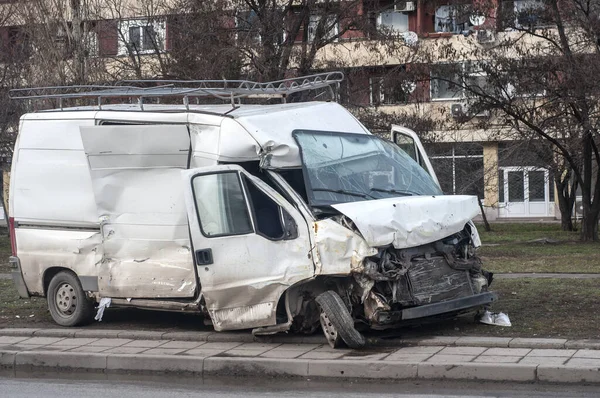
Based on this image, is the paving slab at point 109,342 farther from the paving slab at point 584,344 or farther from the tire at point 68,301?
the paving slab at point 584,344

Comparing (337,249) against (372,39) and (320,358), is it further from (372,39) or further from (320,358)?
(372,39)

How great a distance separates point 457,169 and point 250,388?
86.1ft

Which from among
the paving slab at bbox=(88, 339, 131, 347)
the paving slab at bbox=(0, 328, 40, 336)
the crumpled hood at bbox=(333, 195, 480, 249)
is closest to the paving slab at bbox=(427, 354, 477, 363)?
the crumpled hood at bbox=(333, 195, 480, 249)

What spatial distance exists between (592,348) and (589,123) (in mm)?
14389

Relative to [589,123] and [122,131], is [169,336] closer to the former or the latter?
[122,131]

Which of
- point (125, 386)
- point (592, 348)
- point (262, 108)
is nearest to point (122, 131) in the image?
point (262, 108)

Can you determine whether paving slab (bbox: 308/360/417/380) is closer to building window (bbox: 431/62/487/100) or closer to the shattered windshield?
the shattered windshield

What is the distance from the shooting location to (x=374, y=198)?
32.7ft

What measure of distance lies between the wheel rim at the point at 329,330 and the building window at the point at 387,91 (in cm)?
1573

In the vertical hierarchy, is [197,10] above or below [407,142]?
above

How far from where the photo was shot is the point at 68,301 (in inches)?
458

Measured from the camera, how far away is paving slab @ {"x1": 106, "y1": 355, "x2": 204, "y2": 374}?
9125mm

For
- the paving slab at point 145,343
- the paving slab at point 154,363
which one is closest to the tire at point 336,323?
the paving slab at point 154,363

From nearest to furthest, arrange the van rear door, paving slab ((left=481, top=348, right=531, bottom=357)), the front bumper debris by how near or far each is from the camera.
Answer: paving slab ((left=481, top=348, right=531, bottom=357)) < the front bumper debris < the van rear door
